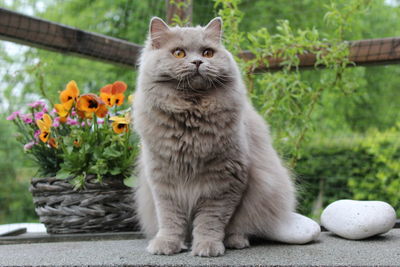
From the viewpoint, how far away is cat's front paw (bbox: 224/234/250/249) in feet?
4.56

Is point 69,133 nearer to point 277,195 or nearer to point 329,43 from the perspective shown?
point 277,195

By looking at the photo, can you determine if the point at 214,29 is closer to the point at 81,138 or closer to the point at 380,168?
the point at 81,138

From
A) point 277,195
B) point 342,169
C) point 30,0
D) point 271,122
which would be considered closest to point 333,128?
point 342,169

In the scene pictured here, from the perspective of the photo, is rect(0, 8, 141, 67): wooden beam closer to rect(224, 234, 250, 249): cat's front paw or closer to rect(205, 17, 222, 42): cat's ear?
rect(205, 17, 222, 42): cat's ear

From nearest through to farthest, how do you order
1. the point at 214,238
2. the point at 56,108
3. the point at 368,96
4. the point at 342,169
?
the point at 214,238 → the point at 56,108 → the point at 342,169 → the point at 368,96

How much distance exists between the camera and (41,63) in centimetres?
216

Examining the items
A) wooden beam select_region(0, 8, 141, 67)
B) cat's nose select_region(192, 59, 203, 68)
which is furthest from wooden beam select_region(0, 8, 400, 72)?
cat's nose select_region(192, 59, 203, 68)

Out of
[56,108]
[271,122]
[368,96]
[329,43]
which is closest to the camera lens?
[56,108]

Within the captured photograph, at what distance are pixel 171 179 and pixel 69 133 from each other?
2.17ft

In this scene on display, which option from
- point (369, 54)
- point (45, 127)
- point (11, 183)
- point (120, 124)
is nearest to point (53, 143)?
point (45, 127)

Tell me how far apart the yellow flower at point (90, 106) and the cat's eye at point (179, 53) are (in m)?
0.50

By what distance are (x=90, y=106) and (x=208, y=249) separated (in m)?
0.82

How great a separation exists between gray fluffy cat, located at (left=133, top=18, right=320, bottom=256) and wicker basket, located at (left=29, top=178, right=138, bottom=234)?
0.30 metres

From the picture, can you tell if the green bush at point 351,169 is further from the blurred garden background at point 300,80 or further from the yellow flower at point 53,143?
the yellow flower at point 53,143
